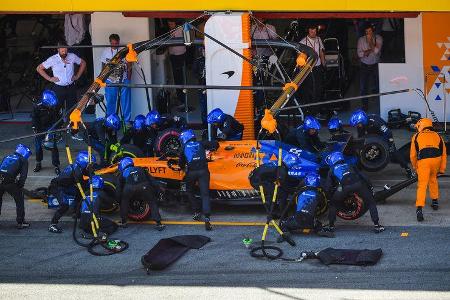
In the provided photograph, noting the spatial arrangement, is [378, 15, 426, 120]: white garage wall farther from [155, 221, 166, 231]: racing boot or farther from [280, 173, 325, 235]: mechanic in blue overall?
[155, 221, 166, 231]: racing boot

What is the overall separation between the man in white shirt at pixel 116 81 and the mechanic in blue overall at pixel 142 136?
2623 millimetres

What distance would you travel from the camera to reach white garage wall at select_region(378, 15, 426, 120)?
21.2 m

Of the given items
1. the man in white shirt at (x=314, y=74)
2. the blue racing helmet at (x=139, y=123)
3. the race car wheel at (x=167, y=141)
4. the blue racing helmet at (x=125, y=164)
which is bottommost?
the blue racing helmet at (x=125, y=164)

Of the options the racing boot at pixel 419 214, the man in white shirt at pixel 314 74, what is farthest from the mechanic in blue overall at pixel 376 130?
the man in white shirt at pixel 314 74

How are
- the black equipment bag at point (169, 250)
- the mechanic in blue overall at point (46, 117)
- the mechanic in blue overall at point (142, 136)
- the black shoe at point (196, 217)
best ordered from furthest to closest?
the mechanic in blue overall at point (46, 117)
the mechanic in blue overall at point (142, 136)
the black shoe at point (196, 217)
the black equipment bag at point (169, 250)

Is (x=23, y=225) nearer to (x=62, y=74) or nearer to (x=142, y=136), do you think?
(x=142, y=136)

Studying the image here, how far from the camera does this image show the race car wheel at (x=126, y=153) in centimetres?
1714

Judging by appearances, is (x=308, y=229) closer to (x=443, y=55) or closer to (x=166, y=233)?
(x=166, y=233)

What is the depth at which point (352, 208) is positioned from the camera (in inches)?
605

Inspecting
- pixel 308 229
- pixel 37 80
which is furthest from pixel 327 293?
pixel 37 80

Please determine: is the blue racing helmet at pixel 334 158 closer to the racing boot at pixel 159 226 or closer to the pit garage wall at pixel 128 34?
the racing boot at pixel 159 226

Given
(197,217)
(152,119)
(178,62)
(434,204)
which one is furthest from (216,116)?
(178,62)

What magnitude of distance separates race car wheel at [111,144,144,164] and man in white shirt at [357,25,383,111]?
6.02 meters

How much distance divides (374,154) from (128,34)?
6.81m
